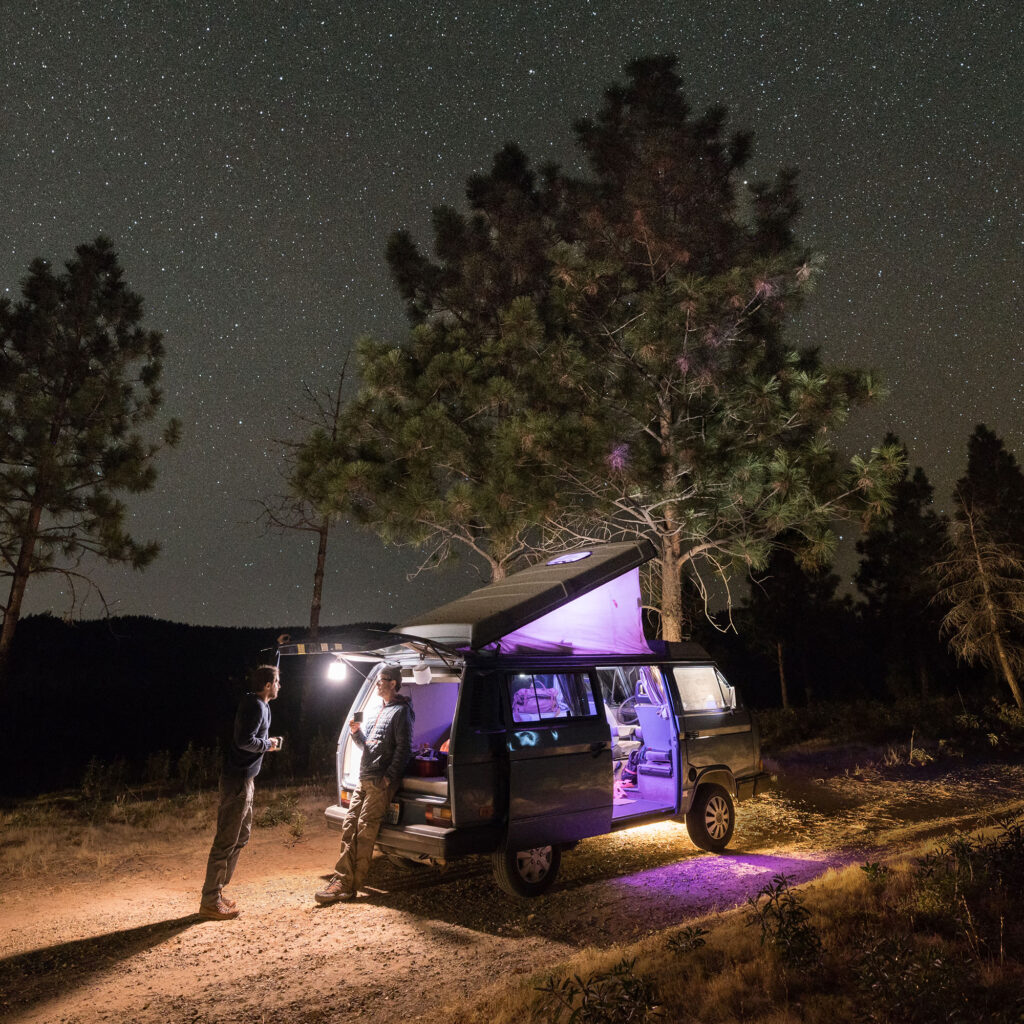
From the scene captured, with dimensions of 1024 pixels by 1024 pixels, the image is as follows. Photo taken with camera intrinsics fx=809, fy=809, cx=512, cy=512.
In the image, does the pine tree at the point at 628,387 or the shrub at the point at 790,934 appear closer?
the shrub at the point at 790,934

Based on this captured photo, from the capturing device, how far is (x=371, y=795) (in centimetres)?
650

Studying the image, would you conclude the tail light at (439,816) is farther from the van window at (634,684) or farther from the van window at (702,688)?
the van window at (702,688)

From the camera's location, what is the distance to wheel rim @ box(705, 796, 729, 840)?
817 cm

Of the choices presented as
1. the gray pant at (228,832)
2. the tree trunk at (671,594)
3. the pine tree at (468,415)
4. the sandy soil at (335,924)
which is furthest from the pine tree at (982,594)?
the gray pant at (228,832)

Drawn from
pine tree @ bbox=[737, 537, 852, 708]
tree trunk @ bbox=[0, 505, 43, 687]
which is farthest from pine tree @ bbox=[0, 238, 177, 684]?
pine tree @ bbox=[737, 537, 852, 708]

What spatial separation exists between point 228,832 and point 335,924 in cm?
112

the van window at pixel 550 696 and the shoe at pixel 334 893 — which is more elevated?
the van window at pixel 550 696

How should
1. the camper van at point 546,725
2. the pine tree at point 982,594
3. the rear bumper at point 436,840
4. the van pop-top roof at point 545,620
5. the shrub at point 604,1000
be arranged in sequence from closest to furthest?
the shrub at point 604,1000 → the rear bumper at point 436,840 → the camper van at point 546,725 → the van pop-top roof at point 545,620 → the pine tree at point 982,594

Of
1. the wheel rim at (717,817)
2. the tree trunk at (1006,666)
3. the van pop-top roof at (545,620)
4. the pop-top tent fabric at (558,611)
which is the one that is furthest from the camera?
the tree trunk at (1006,666)

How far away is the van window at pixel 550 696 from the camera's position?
265 inches

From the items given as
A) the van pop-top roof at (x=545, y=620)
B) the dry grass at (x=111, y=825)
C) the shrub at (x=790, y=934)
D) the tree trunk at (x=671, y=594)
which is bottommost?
the shrub at (x=790, y=934)

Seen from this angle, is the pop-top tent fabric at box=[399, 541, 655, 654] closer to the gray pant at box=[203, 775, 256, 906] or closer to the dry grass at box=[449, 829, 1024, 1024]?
the gray pant at box=[203, 775, 256, 906]

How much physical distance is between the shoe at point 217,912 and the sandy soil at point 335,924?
0.07 metres

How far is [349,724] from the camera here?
7.20 meters
